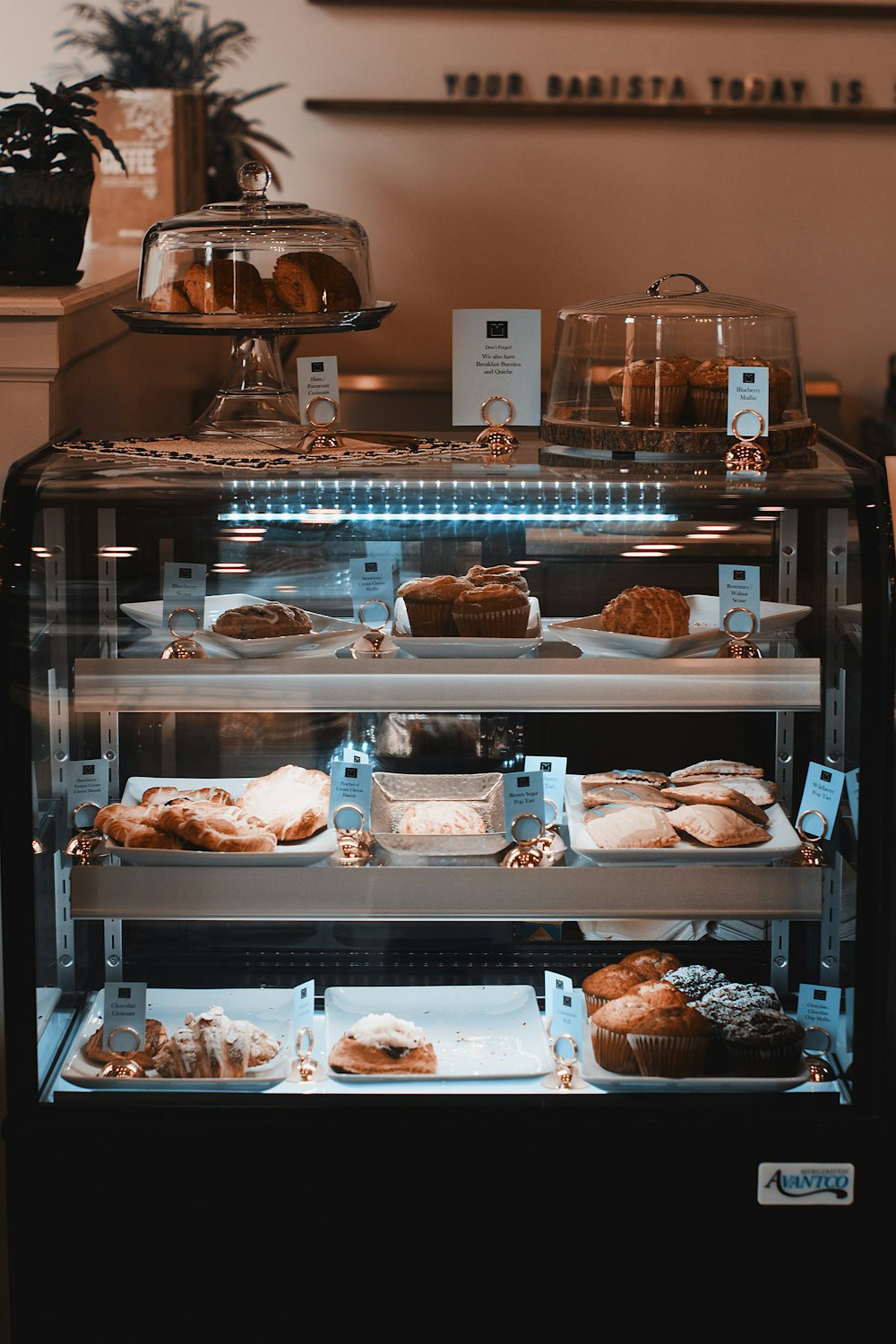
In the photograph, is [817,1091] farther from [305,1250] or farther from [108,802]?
[108,802]

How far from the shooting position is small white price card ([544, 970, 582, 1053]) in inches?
73.7

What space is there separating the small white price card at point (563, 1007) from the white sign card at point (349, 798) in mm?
358

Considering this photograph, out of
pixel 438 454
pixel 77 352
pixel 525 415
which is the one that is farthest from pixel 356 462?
pixel 77 352

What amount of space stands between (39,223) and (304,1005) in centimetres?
121

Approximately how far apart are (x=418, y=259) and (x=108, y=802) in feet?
11.1

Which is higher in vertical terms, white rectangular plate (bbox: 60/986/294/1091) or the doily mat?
the doily mat

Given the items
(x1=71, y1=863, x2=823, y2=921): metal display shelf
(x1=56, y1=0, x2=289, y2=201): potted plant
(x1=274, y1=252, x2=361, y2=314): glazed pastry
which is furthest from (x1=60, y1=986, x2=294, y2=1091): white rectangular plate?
(x1=56, y1=0, x2=289, y2=201): potted plant

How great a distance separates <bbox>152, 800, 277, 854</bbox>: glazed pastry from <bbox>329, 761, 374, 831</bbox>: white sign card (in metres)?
0.09

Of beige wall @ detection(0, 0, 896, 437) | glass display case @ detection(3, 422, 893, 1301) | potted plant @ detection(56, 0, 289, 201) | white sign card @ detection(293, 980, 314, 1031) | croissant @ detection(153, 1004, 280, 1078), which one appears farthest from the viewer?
beige wall @ detection(0, 0, 896, 437)

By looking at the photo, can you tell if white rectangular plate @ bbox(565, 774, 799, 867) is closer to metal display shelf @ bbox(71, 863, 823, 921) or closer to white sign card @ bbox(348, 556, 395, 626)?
metal display shelf @ bbox(71, 863, 823, 921)

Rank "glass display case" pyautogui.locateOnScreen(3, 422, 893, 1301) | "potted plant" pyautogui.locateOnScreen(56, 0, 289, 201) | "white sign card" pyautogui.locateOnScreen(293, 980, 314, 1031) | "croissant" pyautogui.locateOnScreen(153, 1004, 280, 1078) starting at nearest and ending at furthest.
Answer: "glass display case" pyautogui.locateOnScreen(3, 422, 893, 1301) < "croissant" pyautogui.locateOnScreen(153, 1004, 280, 1078) < "white sign card" pyautogui.locateOnScreen(293, 980, 314, 1031) < "potted plant" pyautogui.locateOnScreen(56, 0, 289, 201)

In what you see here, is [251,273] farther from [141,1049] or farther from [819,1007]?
[819,1007]

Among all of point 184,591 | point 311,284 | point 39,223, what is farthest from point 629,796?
point 39,223

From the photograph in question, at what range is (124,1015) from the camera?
1.84m
